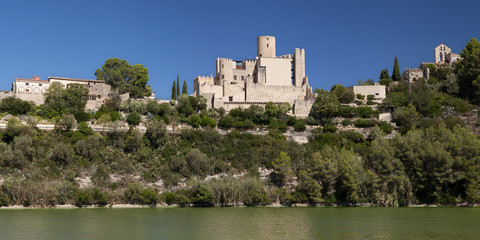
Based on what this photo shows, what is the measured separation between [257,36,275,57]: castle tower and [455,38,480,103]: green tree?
21.7 m

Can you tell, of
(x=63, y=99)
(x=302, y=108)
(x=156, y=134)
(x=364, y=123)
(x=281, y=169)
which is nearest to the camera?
(x=281, y=169)

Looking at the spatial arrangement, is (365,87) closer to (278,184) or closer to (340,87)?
(340,87)

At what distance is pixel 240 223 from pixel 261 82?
113ft

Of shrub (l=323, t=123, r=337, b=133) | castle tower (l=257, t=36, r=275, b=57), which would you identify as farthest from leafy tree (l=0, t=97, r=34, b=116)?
castle tower (l=257, t=36, r=275, b=57)

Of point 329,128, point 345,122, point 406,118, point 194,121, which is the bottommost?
point 329,128

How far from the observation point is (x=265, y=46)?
64875mm

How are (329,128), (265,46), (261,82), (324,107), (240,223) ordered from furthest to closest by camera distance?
1. (265,46)
2. (261,82)
3. (324,107)
4. (329,128)
5. (240,223)

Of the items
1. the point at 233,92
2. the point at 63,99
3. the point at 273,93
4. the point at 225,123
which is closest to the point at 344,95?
the point at 273,93

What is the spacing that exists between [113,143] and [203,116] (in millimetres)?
10889

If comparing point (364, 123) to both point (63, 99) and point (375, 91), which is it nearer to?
point (375, 91)

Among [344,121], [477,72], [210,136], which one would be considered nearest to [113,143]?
[210,136]

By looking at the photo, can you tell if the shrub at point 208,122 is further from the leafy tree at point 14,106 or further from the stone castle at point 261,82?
the leafy tree at point 14,106

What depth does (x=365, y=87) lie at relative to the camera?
58.7m

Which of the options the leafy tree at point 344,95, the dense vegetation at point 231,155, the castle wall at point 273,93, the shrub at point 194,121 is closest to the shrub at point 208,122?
the dense vegetation at point 231,155
